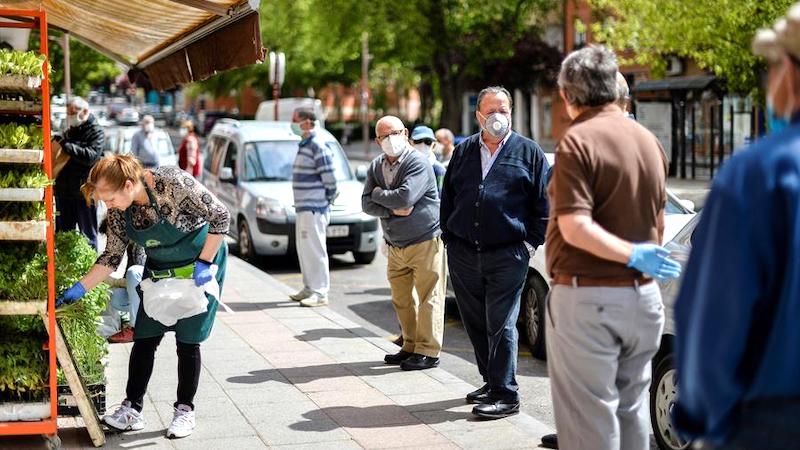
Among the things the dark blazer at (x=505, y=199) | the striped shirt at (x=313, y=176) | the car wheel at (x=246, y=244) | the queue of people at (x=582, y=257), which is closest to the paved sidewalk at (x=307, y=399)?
the queue of people at (x=582, y=257)

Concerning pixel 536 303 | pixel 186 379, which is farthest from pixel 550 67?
pixel 186 379

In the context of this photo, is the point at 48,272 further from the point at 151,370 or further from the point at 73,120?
the point at 73,120

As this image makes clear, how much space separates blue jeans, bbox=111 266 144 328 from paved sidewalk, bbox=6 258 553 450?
0.43 m

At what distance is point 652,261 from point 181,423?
119 inches

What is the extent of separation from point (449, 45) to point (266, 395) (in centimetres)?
3257

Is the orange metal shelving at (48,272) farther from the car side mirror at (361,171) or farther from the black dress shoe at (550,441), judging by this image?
the car side mirror at (361,171)

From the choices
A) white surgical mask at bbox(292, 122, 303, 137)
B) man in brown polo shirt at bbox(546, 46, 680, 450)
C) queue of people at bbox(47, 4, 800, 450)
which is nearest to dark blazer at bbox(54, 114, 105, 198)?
white surgical mask at bbox(292, 122, 303, 137)

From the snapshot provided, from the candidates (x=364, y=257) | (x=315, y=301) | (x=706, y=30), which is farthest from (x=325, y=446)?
(x=706, y=30)

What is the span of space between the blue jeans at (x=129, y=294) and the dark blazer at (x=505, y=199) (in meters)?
2.34

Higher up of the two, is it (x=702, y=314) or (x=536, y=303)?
(x=702, y=314)

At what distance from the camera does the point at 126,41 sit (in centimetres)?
924

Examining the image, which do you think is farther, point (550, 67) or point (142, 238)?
point (550, 67)

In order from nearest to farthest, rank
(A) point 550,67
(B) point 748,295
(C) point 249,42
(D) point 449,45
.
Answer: (B) point 748,295, (C) point 249,42, (D) point 449,45, (A) point 550,67

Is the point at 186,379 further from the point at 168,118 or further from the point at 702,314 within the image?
the point at 168,118
